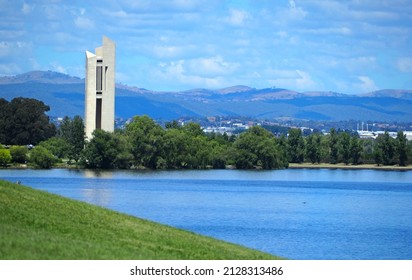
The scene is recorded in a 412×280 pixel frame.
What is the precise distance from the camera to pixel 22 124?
135500 mm

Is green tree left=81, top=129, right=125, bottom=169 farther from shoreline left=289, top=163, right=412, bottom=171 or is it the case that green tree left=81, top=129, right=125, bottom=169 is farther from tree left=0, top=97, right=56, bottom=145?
shoreline left=289, top=163, right=412, bottom=171

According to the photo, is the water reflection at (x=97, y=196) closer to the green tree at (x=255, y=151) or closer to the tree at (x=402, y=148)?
the green tree at (x=255, y=151)

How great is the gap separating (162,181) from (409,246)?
48.7m

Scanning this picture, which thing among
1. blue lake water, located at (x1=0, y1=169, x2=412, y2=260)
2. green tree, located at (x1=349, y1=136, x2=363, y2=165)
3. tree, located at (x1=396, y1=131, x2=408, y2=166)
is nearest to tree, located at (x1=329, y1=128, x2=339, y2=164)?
green tree, located at (x1=349, y1=136, x2=363, y2=165)

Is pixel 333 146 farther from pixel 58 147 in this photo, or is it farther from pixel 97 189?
pixel 97 189

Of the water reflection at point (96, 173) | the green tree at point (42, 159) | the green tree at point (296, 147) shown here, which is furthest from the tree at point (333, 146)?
the water reflection at point (96, 173)

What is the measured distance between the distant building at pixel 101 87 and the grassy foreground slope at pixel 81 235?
8806 centimetres

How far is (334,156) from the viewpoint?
5507 inches

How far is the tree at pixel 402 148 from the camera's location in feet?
429

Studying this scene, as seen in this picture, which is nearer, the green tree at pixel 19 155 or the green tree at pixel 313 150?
the green tree at pixel 19 155

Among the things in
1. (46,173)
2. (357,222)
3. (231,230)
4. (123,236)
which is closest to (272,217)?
(357,222)

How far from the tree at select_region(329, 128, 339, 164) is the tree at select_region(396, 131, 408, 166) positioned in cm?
852
